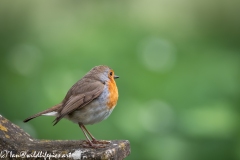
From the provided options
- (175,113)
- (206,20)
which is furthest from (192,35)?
(175,113)

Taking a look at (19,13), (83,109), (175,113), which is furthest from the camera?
(19,13)

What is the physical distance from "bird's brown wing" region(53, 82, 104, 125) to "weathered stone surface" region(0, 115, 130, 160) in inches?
14.8

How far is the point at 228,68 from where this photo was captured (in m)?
8.14

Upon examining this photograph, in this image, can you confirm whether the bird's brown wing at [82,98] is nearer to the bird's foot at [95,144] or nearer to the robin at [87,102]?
the robin at [87,102]

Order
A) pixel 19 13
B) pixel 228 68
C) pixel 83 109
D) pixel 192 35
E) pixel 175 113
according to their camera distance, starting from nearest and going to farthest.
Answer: pixel 83 109, pixel 175 113, pixel 228 68, pixel 19 13, pixel 192 35

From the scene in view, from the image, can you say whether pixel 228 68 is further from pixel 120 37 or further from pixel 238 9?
pixel 238 9

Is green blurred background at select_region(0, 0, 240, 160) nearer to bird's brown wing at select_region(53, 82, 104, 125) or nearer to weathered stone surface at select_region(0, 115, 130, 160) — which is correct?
bird's brown wing at select_region(53, 82, 104, 125)

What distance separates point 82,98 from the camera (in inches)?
163

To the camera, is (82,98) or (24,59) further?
(24,59)

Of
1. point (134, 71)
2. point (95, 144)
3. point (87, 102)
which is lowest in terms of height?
point (134, 71)

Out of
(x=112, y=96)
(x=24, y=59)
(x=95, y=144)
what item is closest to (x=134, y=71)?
(x=24, y=59)

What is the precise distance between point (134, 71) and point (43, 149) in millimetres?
3898

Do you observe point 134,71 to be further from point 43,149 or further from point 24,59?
point 43,149

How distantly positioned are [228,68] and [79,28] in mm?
2402
